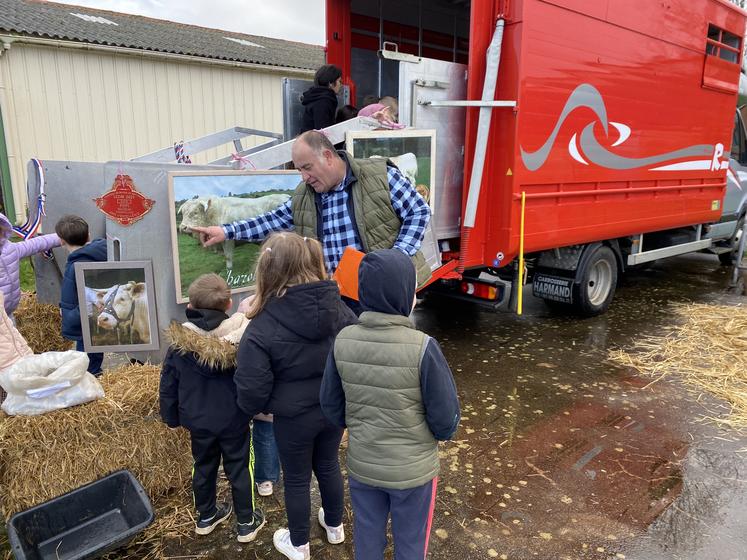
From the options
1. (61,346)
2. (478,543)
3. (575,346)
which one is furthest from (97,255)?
(575,346)

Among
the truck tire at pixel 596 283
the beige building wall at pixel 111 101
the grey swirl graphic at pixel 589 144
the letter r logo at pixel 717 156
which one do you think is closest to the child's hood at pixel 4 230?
the grey swirl graphic at pixel 589 144

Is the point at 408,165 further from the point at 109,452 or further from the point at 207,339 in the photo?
the point at 109,452

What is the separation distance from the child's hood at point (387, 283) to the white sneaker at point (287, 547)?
1.31 meters

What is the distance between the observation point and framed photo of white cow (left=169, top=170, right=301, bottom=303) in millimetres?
3396

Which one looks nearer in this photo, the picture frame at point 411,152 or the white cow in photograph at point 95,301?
the white cow in photograph at point 95,301

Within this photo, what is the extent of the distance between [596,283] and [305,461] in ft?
16.9

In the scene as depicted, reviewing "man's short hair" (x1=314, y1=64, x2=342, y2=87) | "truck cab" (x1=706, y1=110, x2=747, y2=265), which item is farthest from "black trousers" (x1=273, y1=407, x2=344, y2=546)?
"truck cab" (x1=706, y1=110, x2=747, y2=265)

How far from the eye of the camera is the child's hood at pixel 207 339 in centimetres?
238

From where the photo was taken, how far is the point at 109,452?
2822 mm

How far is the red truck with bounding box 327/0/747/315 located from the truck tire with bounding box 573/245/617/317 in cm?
2

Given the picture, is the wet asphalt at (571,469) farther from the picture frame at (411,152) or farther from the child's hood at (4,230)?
the child's hood at (4,230)

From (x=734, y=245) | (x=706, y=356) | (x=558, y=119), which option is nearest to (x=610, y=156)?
(x=558, y=119)

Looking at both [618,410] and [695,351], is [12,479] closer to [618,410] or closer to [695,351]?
[618,410]

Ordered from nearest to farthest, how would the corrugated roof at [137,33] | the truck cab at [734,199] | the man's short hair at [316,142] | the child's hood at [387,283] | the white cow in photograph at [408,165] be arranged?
the child's hood at [387,283] → the man's short hair at [316,142] → the white cow in photograph at [408,165] → the truck cab at [734,199] → the corrugated roof at [137,33]
